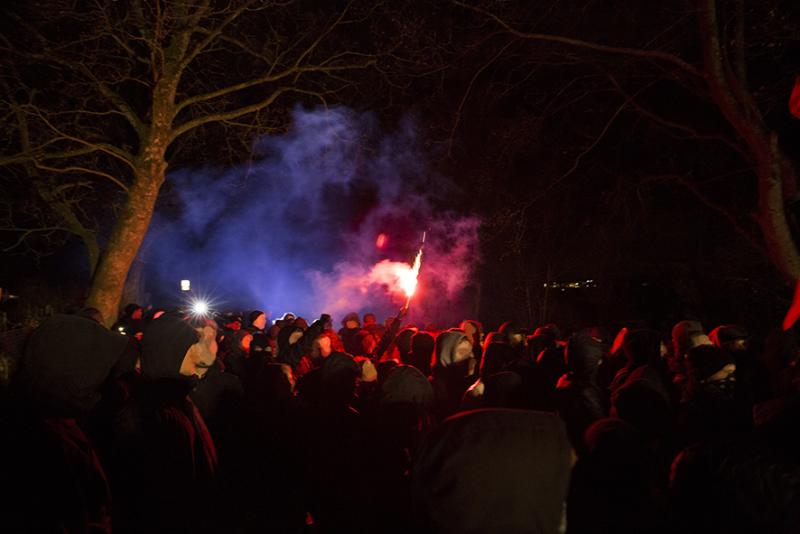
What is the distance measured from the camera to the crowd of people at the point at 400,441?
82.7 inches

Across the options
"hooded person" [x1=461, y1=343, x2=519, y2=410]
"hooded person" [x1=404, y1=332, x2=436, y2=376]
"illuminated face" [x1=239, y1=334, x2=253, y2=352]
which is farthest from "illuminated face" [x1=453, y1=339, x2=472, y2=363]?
"illuminated face" [x1=239, y1=334, x2=253, y2=352]

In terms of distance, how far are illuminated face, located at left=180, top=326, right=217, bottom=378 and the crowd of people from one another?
0.05 feet

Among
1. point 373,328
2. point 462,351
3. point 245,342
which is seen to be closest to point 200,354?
point 462,351

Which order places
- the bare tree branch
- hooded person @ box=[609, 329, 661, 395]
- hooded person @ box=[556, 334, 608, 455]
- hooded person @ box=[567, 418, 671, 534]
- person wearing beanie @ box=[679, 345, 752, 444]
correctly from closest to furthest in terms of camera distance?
hooded person @ box=[567, 418, 671, 534]
hooded person @ box=[556, 334, 608, 455]
person wearing beanie @ box=[679, 345, 752, 444]
hooded person @ box=[609, 329, 661, 395]
the bare tree branch

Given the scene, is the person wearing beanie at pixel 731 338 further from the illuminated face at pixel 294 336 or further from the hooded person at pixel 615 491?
the illuminated face at pixel 294 336

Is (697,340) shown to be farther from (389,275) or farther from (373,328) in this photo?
(389,275)

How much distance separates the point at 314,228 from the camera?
3425 cm

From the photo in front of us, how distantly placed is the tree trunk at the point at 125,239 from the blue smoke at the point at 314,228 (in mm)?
2772

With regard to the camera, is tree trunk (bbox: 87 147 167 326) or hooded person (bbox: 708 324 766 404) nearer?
hooded person (bbox: 708 324 766 404)

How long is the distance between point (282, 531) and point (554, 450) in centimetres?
399

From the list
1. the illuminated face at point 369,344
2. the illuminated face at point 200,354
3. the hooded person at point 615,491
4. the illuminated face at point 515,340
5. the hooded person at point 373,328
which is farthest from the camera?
the hooded person at point 373,328

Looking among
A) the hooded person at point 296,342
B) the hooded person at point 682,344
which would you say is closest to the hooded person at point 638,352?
the hooded person at point 682,344

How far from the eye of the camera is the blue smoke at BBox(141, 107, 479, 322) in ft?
49.1

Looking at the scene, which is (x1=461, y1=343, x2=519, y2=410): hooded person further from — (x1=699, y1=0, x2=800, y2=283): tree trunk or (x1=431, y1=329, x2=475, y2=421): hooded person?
(x1=699, y1=0, x2=800, y2=283): tree trunk
